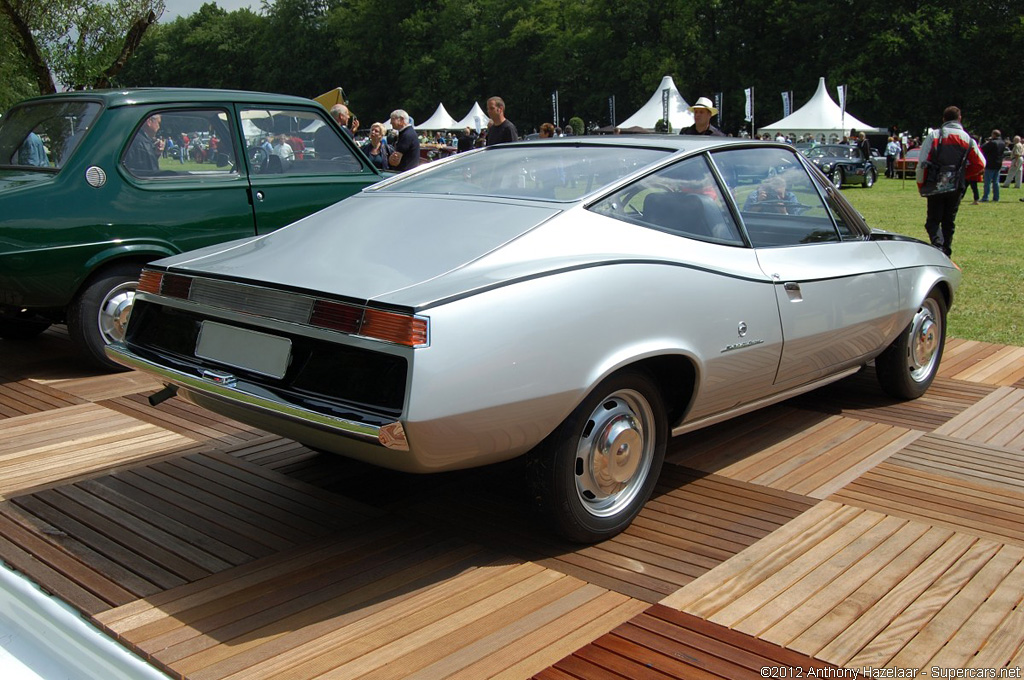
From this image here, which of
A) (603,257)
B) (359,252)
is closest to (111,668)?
(359,252)

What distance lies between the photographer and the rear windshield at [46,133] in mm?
6094

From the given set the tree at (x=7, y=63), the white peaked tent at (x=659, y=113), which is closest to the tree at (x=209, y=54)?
the white peaked tent at (x=659, y=113)

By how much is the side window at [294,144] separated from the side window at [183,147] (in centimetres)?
16

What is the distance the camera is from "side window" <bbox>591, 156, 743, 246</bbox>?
3637 millimetres

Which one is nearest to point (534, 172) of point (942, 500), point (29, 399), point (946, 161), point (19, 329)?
point (942, 500)

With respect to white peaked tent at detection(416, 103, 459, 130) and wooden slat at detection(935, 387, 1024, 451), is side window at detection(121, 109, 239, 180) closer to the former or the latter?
wooden slat at detection(935, 387, 1024, 451)

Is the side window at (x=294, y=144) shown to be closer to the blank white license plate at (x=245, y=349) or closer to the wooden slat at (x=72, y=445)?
the wooden slat at (x=72, y=445)

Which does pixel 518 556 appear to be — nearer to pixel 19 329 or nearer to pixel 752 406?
pixel 752 406

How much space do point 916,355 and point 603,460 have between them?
277 centimetres

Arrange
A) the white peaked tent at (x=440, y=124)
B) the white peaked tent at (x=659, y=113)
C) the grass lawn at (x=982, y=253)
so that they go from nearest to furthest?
1. the grass lawn at (x=982, y=253)
2. the white peaked tent at (x=659, y=113)
3. the white peaked tent at (x=440, y=124)

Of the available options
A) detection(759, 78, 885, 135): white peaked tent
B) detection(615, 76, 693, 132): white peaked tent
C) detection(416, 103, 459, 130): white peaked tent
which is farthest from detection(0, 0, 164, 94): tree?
detection(416, 103, 459, 130): white peaked tent

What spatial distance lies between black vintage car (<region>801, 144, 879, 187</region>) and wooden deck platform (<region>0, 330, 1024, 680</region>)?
23.4 metres

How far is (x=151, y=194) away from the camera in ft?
20.2

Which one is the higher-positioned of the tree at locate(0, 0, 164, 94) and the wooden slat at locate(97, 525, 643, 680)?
the tree at locate(0, 0, 164, 94)
